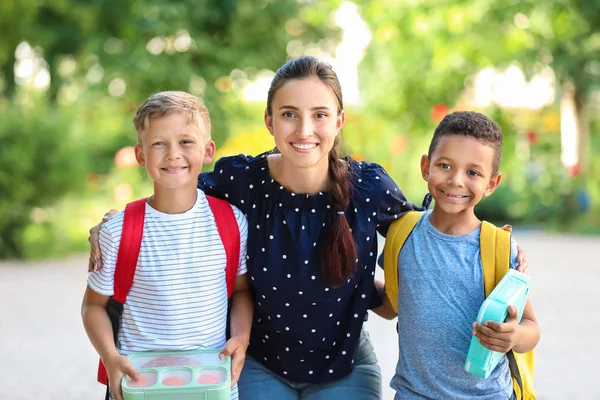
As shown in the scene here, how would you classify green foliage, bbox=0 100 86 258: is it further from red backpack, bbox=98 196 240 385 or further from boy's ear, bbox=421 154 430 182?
boy's ear, bbox=421 154 430 182

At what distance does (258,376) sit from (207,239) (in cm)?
53

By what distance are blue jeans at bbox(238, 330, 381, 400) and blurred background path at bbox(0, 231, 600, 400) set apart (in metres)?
1.76

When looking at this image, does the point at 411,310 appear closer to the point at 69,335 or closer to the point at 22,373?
the point at 22,373

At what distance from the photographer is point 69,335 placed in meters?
5.60

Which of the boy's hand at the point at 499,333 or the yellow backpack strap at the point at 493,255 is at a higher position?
the yellow backpack strap at the point at 493,255

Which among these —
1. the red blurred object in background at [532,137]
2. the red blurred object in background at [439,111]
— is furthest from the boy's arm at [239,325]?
the red blurred object in background at [532,137]

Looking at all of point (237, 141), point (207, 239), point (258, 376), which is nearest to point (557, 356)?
point (258, 376)

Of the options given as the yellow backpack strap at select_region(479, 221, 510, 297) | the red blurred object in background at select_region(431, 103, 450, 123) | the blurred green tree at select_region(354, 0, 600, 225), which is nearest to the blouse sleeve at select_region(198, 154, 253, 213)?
the yellow backpack strap at select_region(479, 221, 510, 297)

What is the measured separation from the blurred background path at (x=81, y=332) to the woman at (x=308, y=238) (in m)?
1.84

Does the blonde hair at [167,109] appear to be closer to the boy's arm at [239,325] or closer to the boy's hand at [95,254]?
the boy's hand at [95,254]

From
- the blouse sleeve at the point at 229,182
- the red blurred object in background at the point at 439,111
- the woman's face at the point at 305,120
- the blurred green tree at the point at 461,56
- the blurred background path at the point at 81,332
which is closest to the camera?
the woman's face at the point at 305,120

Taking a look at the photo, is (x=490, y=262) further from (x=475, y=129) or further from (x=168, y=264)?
(x=168, y=264)

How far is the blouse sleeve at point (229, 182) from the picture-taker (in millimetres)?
2414

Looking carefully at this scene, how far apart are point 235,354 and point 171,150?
623mm
